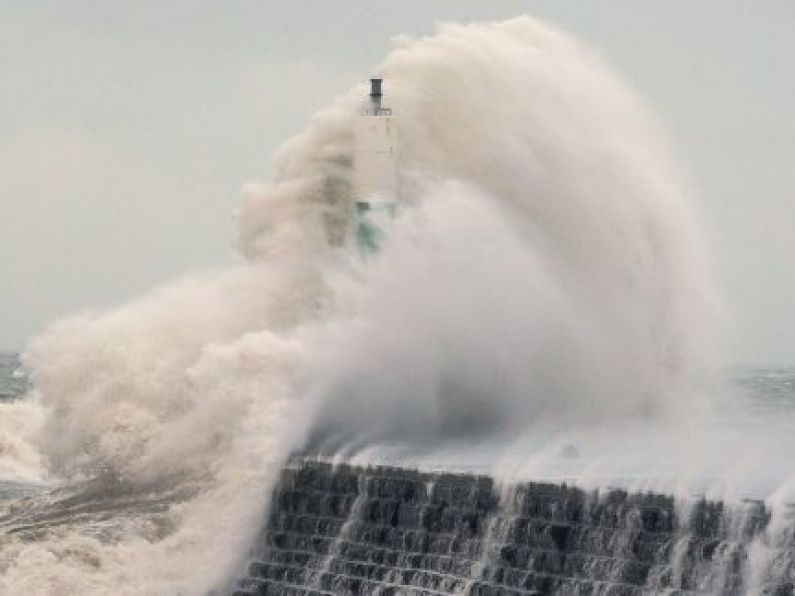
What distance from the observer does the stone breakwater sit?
74.9 feet

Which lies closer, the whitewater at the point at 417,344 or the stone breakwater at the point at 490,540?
the stone breakwater at the point at 490,540

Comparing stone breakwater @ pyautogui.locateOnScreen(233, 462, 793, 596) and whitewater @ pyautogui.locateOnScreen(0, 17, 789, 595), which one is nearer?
stone breakwater @ pyautogui.locateOnScreen(233, 462, 793, 596)

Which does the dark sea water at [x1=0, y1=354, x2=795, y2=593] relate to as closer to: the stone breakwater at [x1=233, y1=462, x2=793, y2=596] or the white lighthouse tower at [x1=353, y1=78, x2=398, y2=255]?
the stone breakwater at [x1=233, y1=462, x2=793, y2=596]

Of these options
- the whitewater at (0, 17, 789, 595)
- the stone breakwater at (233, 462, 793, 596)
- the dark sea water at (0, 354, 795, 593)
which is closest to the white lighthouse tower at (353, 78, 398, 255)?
the whitewater at (0, 17, 789, 595)

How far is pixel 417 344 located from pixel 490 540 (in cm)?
825

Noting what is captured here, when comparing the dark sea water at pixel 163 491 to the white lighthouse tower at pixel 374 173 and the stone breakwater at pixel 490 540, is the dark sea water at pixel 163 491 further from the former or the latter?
the white lighthouse tower at pixel 374 173

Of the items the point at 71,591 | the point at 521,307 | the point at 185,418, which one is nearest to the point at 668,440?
the point at 521,307

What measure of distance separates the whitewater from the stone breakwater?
2.30ft

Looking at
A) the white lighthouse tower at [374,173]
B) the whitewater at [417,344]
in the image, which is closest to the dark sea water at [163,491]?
the whitewater at [417,344]

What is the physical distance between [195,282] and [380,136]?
367cm

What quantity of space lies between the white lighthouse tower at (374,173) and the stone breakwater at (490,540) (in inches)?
246

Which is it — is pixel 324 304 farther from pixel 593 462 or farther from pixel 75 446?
pixel 593 462

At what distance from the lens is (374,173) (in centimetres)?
3659

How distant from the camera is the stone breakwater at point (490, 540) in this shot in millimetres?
22828
